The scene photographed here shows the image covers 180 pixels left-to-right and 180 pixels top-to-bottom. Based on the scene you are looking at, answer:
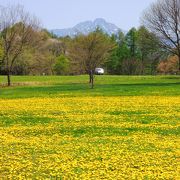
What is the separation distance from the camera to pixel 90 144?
1338 centimetres

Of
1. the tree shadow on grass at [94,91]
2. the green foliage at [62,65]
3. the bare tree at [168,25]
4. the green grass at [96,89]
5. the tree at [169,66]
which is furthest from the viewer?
the green foliage at [62,65]

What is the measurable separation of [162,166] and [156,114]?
10.8 m

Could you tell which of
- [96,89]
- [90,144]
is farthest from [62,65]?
[90,144]

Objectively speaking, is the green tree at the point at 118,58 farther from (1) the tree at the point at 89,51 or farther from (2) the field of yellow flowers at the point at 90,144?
(2) the field of yellow flowers at the point at 90,144

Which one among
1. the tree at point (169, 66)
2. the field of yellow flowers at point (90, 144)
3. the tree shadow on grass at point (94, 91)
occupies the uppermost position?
the tree at point (169, 66)

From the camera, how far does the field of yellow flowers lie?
10.1 metres

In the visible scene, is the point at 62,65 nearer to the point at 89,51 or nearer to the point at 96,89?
A: the point at 89,51

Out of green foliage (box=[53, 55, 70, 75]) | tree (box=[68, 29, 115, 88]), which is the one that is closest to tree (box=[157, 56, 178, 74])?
green foliage (box=[53, 55, 70, 75])

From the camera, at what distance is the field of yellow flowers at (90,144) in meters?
10.1

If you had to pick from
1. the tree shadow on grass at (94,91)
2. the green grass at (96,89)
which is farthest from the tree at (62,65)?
the tree shadow on grass at (94,91)

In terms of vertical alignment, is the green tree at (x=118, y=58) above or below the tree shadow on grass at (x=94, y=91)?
above

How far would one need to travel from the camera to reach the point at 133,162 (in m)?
10.8

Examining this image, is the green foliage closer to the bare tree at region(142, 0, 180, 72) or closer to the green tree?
the green tree

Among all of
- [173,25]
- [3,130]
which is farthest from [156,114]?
[173,25]
